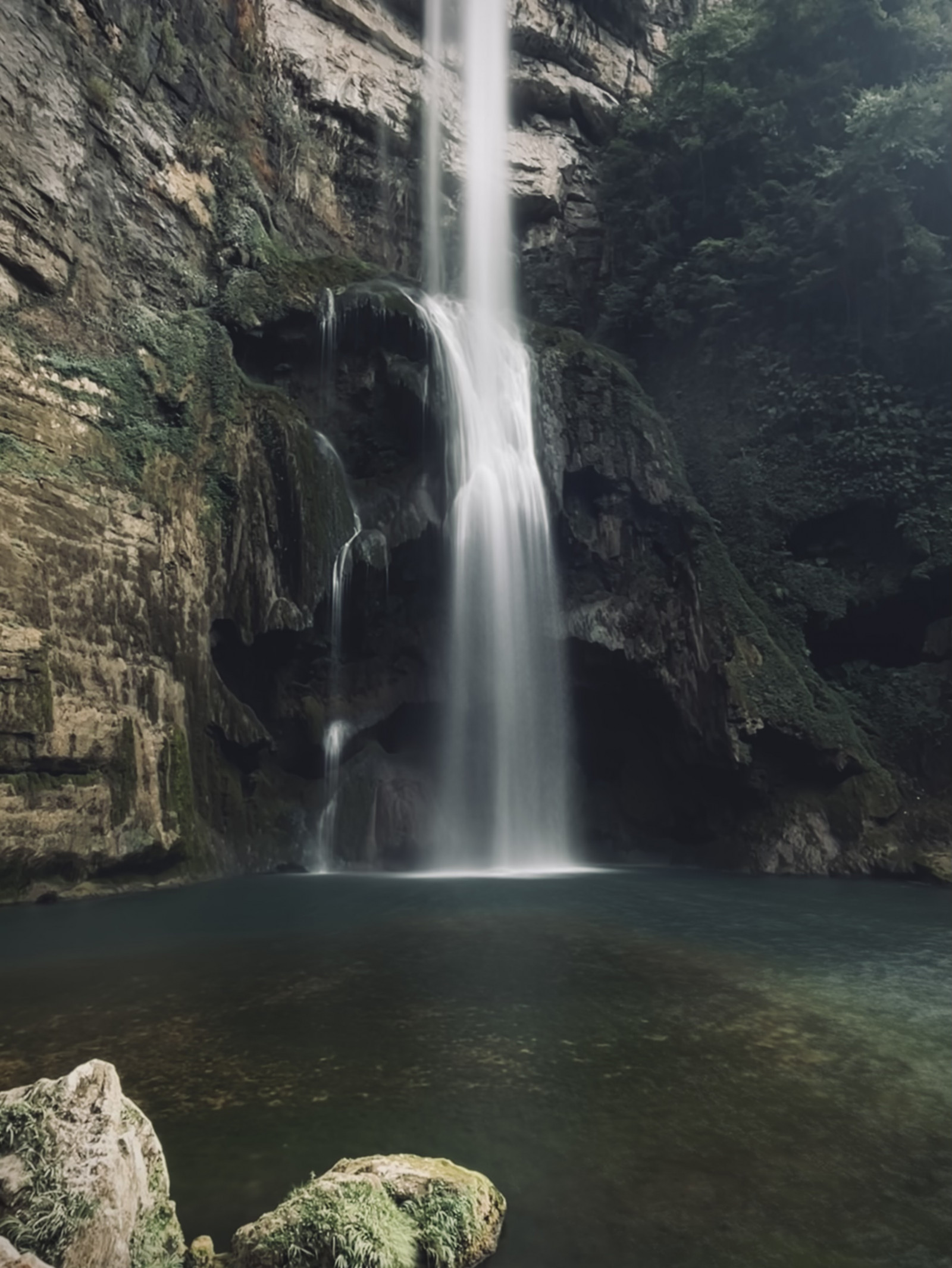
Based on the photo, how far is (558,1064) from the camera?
5.69m

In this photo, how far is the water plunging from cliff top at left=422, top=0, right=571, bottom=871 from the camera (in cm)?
2098

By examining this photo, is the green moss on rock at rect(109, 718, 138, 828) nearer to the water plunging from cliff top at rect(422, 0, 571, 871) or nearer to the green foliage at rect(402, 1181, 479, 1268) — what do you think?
the water plunging from cliff top at rect(422, 0, 571, 871)

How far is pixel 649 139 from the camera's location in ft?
94.9

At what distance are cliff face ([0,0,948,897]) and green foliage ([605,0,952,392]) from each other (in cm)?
561

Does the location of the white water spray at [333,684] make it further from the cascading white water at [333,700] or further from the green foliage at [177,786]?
the green foliage at [177,786]

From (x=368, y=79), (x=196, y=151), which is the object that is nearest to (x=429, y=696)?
(x=196, y=151)

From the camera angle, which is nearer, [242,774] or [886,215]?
[242,774]

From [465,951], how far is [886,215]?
2347cm

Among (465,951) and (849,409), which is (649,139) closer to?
(849,409)

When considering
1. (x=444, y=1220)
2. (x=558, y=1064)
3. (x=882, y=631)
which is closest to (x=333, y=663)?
(x=882, y=631)

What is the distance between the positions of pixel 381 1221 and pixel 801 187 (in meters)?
28.2

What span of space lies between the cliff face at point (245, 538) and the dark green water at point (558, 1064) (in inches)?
199

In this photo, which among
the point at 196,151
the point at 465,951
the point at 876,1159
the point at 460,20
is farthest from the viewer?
the point at 460,20

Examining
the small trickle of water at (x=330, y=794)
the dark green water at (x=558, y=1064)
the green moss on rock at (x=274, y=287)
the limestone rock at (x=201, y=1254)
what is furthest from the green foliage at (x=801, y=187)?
the limestone rock at (x=201, y=1254)
